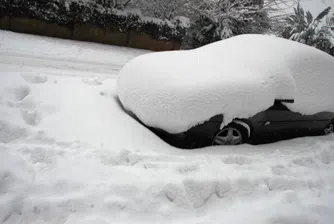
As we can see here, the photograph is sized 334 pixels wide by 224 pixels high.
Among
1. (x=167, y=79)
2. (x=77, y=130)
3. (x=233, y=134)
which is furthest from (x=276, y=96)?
(x=77, y=130)

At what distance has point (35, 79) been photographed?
4.55 meters

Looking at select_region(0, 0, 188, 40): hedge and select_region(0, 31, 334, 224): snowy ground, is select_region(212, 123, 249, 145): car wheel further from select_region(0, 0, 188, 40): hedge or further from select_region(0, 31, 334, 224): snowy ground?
select_region(0, 0, 188, 40): hedge

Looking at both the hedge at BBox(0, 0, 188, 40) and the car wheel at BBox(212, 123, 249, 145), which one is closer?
the car wheel at BBox(212, 123, 249, 145)

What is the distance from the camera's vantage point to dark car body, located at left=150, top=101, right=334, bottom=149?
11.3 ft

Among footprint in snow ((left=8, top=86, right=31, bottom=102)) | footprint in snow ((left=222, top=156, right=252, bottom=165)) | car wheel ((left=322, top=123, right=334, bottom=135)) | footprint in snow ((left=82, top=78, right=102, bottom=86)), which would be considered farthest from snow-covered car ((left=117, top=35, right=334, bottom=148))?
footprint in snow ((left=8, top=86, right=31, bottom=102))

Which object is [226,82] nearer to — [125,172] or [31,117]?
[125,172]

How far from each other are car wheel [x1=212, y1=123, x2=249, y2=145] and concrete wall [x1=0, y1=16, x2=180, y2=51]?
8.83 meters

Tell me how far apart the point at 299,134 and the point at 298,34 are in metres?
14.3

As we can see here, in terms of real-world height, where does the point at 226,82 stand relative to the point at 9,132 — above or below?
above

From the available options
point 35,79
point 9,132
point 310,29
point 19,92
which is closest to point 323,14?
point 310,29

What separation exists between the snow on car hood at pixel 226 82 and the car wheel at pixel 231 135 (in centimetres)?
22

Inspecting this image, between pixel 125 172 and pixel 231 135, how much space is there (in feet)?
5.63

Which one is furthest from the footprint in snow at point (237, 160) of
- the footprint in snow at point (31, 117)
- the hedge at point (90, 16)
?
the hedge at point (90, 16)

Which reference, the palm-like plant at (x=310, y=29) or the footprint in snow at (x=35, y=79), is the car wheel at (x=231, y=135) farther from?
the palm-like plant at (x=310, y=29)
